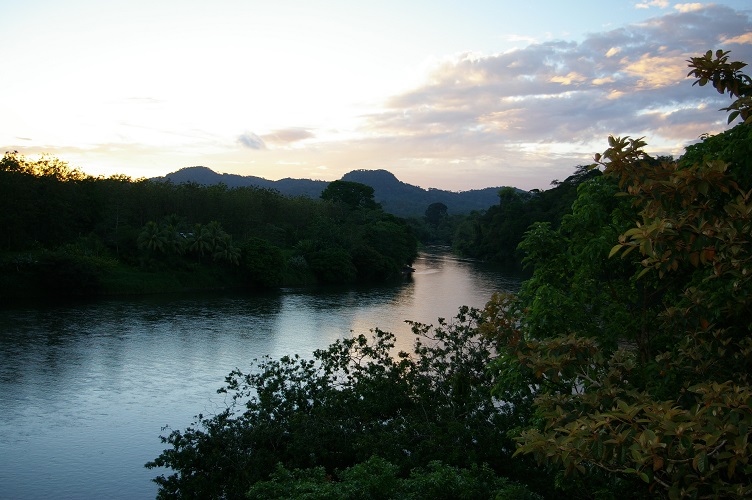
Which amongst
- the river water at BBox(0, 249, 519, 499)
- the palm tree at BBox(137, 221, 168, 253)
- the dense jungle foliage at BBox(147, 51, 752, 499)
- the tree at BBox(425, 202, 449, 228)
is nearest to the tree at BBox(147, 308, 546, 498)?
the dense jungle foliage at BBox(147, 51, 752, 499)

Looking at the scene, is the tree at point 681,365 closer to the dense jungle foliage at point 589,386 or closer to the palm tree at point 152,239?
the dense jungle foliage at point 589,386

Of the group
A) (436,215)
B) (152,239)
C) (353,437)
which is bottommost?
(353,437)

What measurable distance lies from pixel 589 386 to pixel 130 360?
2481cm

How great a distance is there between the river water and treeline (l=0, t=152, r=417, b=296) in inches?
173

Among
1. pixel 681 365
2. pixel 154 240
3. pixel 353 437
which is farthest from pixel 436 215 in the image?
pixel 681 365

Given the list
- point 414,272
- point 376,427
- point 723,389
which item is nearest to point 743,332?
point 723,389

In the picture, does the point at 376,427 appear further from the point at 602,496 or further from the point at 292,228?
the point at 292,228

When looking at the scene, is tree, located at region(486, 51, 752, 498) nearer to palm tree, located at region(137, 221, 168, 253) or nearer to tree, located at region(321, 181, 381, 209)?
palm tree, located at region(137, 221, 168, 253)

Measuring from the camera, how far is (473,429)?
37.7 feet

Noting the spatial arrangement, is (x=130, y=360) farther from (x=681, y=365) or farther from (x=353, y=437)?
(x=681, y=365)

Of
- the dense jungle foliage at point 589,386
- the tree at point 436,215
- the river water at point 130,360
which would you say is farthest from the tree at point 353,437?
the tree at point 436,215

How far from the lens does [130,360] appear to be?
26.9 metres

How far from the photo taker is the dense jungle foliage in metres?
4.15

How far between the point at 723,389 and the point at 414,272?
6729cm
